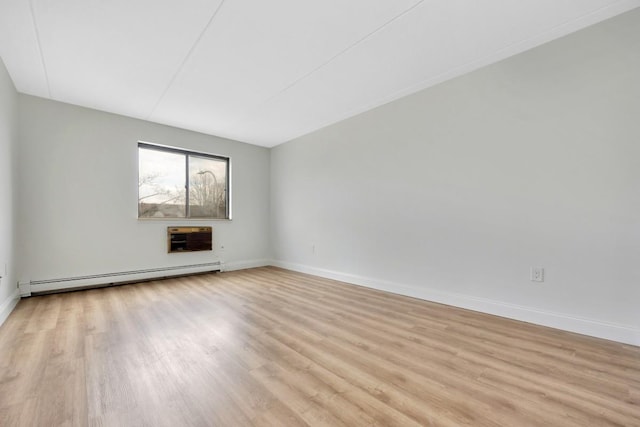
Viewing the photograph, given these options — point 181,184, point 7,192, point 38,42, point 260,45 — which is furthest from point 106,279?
point 260,45

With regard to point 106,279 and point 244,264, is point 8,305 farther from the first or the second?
point 244,264

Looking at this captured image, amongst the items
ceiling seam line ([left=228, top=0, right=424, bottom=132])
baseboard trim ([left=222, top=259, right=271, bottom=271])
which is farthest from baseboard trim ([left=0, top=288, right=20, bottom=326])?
ceiling seam line ([left=228, top=0, right=424, bottom=132])

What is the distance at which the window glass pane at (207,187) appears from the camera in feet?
15.4

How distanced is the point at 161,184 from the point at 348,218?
3030 millimetres

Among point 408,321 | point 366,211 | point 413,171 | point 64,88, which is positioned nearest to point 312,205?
point 366,211

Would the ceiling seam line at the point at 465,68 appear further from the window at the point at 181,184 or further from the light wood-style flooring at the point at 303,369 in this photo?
the window at the point at 181,184

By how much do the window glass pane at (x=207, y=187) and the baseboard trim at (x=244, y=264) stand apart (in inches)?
35.5

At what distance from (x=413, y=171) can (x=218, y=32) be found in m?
2.44

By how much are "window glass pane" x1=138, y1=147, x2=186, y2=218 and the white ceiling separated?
95 centimetres

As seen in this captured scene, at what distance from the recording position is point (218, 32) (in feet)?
7.17

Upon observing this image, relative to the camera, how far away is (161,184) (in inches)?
172

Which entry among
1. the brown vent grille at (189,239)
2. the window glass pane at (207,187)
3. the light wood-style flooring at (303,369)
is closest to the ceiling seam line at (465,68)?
the light wood-style flooring at (303,369)

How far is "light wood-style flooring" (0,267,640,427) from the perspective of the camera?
4.21 feet

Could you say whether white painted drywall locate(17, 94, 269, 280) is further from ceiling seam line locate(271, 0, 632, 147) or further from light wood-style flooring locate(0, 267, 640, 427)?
ceiling seam line locate(271, 0, 632, 147)
